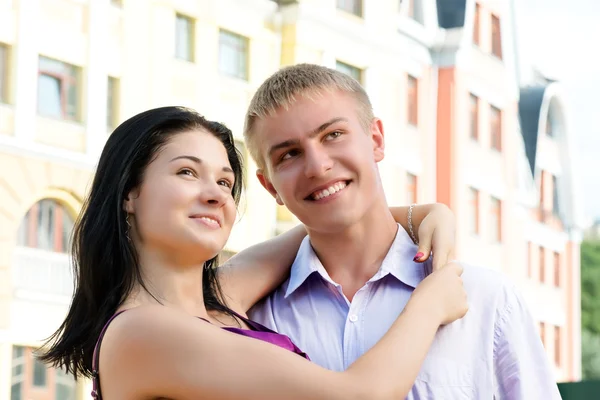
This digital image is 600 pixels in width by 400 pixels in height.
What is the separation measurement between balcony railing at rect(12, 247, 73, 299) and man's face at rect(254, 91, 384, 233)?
5662 millimetres

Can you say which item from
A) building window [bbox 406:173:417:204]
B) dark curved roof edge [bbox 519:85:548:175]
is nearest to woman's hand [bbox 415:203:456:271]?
building window [bbox 406:173:417:204]

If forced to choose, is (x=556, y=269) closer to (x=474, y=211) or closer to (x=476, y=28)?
(x=474, y=211)

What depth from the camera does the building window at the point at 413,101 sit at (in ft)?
39.3

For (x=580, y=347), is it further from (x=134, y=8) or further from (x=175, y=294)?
(x=175, y=294)

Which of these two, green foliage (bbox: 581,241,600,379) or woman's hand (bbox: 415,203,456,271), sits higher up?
green foliage (bbox: 581,241,600,379)

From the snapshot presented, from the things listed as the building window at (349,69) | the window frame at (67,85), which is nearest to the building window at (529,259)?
the building window at (349,69)

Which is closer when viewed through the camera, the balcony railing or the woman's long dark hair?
the woman's long dark hair

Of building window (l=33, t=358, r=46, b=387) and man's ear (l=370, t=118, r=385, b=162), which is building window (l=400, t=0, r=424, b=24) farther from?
man's ear (l=370, t=118, r=385, b=162)

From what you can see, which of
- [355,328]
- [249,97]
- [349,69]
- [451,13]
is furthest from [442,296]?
[451,13]

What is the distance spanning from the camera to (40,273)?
7664 mm

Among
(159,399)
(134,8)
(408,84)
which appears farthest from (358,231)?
(408,84)

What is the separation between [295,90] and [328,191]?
207mm

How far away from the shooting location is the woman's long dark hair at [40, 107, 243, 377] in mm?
1880

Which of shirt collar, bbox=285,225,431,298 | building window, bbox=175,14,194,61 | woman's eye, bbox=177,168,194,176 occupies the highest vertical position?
building window, bbox=175,14,194,61
